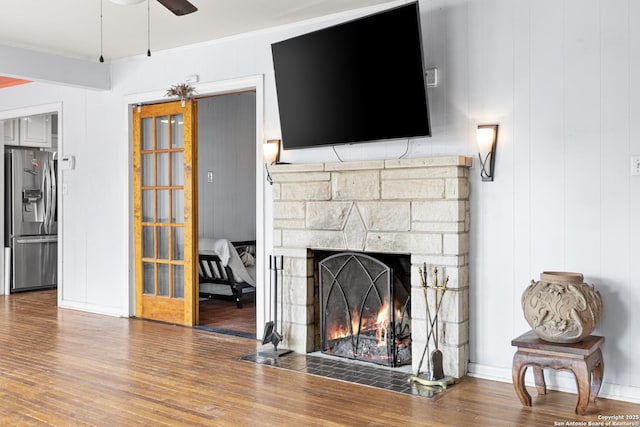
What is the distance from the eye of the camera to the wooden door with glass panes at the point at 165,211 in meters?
5.69

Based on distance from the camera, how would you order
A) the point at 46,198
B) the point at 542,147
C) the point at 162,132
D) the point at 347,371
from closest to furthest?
the point at 542,147
the point at 347,371
the point at 162,132
the point at 46,198

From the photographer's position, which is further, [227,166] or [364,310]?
[227,166]

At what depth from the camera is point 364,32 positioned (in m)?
4.05

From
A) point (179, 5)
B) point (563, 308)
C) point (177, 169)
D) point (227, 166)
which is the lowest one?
point (563, 308)

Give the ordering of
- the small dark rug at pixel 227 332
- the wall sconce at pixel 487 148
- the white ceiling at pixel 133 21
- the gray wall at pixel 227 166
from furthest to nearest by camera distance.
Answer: the gray wall at pixel 227 166
the small dark rug at pixel 227 332
the white ceiling at pixel 133 21
the wall sconce at pixel 487 148

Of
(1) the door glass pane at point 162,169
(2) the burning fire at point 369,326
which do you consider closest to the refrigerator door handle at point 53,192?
(1) the door glass pane at point 162,169

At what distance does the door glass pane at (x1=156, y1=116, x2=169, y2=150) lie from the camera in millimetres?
5883

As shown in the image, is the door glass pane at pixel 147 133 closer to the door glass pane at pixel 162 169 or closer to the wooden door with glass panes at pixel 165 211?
the wooden door with glass panes at pixel 165 211

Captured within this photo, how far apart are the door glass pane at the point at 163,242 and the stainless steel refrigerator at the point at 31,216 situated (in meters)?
2.84

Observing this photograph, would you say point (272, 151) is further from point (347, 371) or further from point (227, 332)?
point (347, 371)

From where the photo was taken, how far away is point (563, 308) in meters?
3.31

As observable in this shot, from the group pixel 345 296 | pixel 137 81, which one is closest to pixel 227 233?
pixel 137 81

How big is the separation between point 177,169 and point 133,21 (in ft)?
4.83

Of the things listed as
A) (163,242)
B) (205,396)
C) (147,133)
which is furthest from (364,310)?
(147,133)
